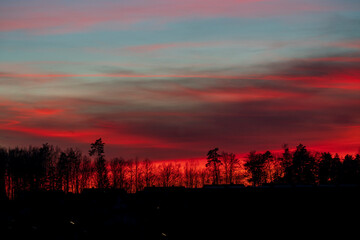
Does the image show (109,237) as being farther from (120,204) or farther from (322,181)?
(322,181)

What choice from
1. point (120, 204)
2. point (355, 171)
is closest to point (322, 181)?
point (355, 171)

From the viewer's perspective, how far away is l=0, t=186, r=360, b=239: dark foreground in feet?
238

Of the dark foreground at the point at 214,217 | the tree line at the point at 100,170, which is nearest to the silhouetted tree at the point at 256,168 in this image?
the tree line at the point at 100,170

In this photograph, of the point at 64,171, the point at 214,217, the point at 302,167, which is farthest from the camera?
the point at 64,171

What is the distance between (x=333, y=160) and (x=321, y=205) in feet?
383

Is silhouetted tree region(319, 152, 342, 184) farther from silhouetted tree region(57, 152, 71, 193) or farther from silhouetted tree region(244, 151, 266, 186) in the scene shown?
silhouetted tree region(57, 152, 71, 193)

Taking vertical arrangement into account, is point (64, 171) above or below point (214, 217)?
above

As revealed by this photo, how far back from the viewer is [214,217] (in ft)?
267

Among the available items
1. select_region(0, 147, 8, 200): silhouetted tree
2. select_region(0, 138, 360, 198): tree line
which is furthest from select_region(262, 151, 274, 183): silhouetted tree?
select_region(0, 147, 8, 200): silhouetted tree

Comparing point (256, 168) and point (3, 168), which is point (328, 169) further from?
point (3, 168)

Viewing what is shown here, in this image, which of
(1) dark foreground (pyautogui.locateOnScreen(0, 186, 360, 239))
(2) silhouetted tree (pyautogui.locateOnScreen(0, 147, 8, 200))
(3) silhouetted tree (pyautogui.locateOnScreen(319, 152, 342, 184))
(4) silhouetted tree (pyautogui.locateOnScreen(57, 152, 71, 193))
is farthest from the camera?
(4) silhouetted tree (pyautogui.locateOnScreen(57, 152, 71, 193))

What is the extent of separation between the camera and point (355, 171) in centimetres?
16838

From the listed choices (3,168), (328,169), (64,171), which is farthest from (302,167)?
(3,168)

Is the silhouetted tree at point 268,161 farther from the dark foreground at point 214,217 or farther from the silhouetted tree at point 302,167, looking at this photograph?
the dark foreground at point 214,217
